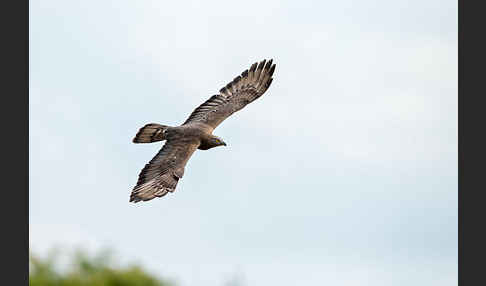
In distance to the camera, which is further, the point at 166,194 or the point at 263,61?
the point at 263,61

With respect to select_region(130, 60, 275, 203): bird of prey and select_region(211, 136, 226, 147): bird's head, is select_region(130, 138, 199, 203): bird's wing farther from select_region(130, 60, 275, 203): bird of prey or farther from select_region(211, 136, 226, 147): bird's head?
select_region(211, 136, 226, 147): bird's head

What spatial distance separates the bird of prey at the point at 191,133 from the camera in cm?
2941

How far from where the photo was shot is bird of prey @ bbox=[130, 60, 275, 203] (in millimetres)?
29406

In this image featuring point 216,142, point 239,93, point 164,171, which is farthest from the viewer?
point 239,93

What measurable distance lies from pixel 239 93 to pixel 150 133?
147 inches

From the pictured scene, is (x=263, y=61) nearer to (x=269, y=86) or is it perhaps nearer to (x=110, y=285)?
(x=269, y=86)

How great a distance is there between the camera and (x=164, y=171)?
29.7 m

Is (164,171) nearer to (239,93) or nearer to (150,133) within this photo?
(150,133)

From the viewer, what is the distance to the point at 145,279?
4722 cm

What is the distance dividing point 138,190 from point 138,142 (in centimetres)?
156

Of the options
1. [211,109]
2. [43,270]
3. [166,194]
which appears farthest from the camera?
[43,270]

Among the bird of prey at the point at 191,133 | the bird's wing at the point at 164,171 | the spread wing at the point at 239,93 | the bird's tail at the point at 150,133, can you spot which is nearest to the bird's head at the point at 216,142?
the bird of prey at the point at 191,133

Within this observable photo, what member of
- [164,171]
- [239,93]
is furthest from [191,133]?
[239,93]

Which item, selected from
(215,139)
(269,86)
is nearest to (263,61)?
(269,86)
